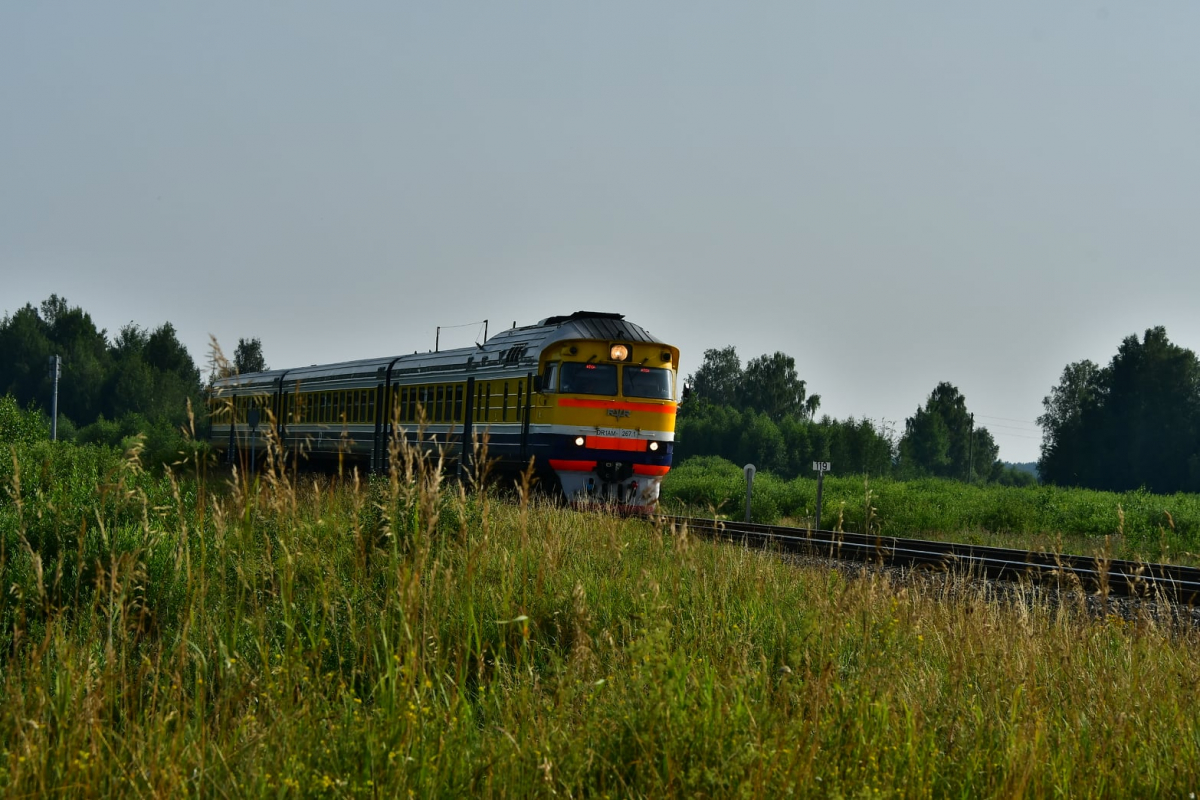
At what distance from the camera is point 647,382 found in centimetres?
1892

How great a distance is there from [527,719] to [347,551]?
150 inches

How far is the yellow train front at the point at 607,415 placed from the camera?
58.9ft

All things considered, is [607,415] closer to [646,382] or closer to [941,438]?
[646,382]

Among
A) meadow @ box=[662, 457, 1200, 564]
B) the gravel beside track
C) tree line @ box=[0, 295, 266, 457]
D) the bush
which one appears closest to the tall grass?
meadow @ box=[662, 457, 1200, 564]

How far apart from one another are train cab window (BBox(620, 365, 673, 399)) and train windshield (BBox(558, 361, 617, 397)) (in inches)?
10.6

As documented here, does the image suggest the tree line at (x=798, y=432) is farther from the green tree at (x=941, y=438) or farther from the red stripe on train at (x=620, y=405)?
the red stripe on train at (x=620, y=405)

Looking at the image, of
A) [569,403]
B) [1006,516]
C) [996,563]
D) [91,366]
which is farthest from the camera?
[91,366]

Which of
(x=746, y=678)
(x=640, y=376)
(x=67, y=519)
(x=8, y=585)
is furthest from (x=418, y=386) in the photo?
(x=746, y=678)

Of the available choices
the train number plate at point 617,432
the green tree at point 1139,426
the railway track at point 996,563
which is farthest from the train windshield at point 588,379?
the green tree at point 1139,426

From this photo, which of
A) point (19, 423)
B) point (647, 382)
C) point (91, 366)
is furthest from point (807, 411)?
point (647, 382)

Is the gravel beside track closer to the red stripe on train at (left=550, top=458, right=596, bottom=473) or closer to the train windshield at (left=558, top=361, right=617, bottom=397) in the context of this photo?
the red stripe on train at (left=550, top=458, right=596, bottom=473)

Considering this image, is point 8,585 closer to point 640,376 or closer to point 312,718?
point 312,718

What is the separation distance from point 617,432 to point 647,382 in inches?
40.2

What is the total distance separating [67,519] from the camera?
8.20 meters
